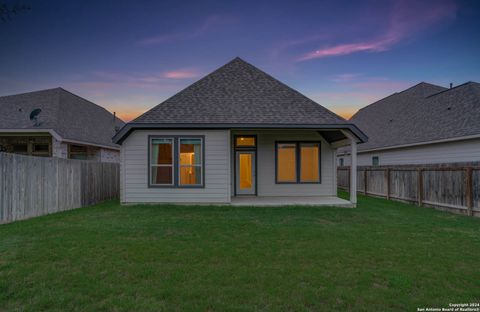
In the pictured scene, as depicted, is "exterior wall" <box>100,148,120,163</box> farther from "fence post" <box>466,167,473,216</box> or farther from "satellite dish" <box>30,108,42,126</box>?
"fence post" <box>466,167,473,216</box>

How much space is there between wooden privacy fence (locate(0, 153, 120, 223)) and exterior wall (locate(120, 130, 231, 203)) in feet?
4.64

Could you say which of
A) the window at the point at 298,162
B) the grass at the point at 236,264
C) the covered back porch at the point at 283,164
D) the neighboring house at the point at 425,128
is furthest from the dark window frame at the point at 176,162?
the neighboring house at the point at 425,128

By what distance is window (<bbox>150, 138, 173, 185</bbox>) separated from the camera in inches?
414

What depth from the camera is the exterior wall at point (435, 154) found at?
10914mm

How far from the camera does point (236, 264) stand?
Result: 14.0 ft

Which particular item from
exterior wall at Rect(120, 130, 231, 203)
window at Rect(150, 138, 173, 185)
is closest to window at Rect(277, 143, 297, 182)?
exterior wall at Rect(120, 130, 231, 203)

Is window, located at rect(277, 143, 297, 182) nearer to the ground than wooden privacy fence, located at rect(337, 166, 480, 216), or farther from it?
farther from it

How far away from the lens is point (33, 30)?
36.9ft

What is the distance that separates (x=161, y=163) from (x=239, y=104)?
143 inches

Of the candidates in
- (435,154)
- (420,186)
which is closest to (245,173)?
(420,186)

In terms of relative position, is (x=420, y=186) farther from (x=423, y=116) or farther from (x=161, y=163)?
(x=161, y=163)

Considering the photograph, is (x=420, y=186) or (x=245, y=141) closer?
(x=420, y=186)

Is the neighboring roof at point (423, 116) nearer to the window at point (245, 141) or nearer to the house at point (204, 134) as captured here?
the house at point (204, 134)

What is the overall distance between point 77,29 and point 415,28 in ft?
48.0
